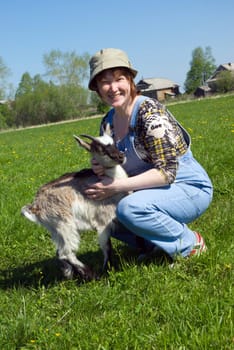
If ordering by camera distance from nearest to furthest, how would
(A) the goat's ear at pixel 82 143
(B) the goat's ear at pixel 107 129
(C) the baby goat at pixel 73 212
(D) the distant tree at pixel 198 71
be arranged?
(A) the goat's ear at pixel 82 143 < (C) the baby goat at pixel 73 212 < (B) the goat's ear at pixel 107 129 < (D) the distant tree at pixel 198 71

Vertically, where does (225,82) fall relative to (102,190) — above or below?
below

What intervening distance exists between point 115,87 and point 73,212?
1.12 metres

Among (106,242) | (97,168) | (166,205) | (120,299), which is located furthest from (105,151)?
(120,299)

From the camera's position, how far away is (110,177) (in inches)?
152

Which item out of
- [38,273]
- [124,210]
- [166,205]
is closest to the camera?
[124,210]

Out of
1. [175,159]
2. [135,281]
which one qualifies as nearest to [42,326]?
[135,281]

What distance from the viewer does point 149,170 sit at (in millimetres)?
3729

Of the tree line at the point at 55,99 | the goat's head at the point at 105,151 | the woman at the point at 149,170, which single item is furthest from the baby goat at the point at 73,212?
the tree line at the point at 55,99

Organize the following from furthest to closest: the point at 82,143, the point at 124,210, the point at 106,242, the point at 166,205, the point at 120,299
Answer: the point at 106,242 < the point at 166,205 < the point at 124,210 < the point at 82,143 < the point at 120,299

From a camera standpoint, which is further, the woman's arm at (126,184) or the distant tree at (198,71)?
the distant tree at (198,71)

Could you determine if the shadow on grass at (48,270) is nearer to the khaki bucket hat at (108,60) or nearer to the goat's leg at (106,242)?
the goat's leg at (106,242)

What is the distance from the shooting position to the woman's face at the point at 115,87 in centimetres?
383

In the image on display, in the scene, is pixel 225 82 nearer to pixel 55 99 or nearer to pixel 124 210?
pixel 55 99

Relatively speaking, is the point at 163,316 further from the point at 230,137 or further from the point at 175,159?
the point at 230,137
